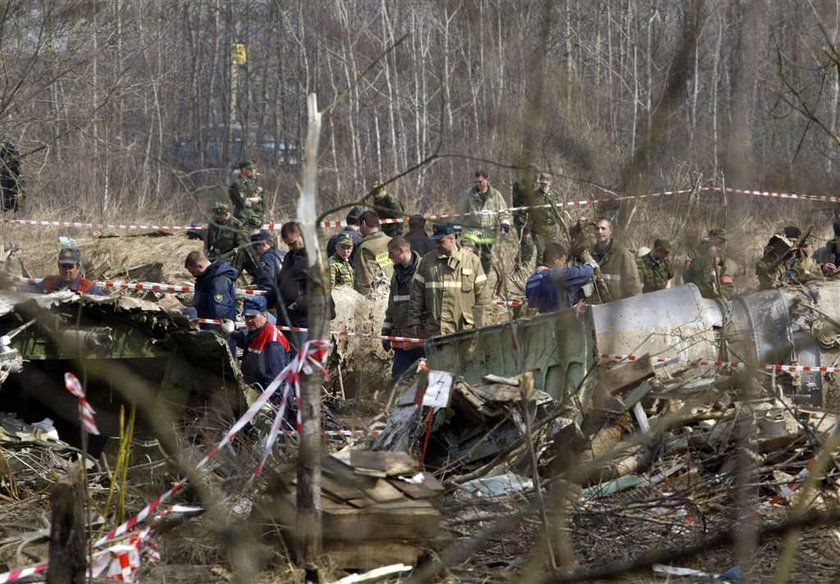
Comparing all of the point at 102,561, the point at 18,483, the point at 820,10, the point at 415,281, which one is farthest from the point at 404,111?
the point at 820,10

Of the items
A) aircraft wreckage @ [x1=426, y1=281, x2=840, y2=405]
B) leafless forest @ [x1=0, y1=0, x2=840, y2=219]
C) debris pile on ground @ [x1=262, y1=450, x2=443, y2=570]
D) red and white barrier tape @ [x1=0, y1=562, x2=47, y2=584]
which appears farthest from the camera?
aircraft wreckage @ [x1=426, y1=281, x2=840, y2=405]

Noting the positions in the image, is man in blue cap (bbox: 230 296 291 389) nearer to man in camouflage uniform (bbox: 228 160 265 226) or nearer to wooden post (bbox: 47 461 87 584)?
wooden post (bbox: 47 461 87 584)

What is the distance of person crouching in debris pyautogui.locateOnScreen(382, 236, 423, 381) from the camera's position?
38.5ft

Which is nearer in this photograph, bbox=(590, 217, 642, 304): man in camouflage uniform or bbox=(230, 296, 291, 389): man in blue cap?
bbox=(590, 217, 642, 304): man in camouflage uniform

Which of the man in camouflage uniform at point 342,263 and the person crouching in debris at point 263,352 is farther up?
the man in camouflage uniform at point 342,263

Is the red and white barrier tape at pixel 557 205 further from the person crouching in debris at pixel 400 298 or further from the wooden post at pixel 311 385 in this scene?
the wooden post at pixel 311 385

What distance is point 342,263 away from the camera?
45.3 feet

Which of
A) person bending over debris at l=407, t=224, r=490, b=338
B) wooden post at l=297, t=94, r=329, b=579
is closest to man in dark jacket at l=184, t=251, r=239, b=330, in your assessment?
person bending over debris at l=407, t=224, r=490, b=338

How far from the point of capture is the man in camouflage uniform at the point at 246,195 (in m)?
16.9

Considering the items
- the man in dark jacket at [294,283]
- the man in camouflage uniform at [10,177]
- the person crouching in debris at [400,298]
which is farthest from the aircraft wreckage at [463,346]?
the man in camouflage uniform at [10,177]

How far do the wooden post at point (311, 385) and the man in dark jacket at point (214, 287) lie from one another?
6409 mm

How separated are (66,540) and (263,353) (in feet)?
18.8

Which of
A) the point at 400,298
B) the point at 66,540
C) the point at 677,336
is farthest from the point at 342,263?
the point at 66,540

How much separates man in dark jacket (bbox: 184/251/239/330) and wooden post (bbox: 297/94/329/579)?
21.0ft
